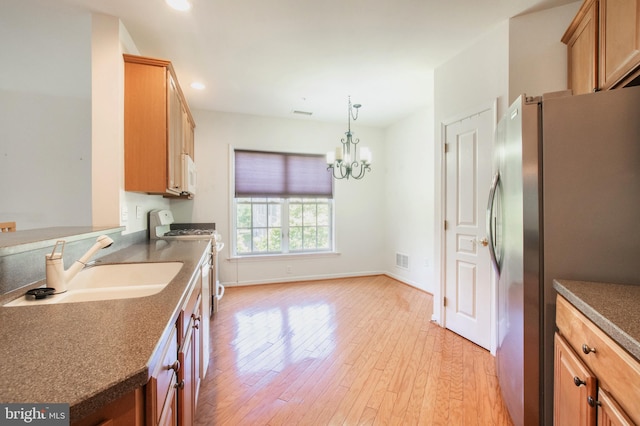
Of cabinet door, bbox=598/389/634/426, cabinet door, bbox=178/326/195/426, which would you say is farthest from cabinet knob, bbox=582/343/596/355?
cabinet door, bbox=178/326/195/426

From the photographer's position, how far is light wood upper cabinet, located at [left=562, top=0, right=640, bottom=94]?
137cm

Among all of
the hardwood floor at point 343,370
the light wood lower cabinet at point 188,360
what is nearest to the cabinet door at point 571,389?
the hardwood floor at point 343,370

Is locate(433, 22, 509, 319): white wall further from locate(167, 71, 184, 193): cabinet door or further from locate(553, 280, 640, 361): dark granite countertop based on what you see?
locate(167, 71, 184, 193): cabinet door

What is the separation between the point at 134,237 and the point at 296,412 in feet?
6.45

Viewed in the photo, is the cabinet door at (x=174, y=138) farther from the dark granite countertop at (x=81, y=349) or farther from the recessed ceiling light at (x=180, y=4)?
the dark granite countertop at (x=81, y=349)

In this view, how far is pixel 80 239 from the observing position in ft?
4.81

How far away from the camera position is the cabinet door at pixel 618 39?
4.42 feet

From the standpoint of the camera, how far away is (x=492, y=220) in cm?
183

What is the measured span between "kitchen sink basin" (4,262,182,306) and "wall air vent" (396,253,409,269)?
3595 millimetres

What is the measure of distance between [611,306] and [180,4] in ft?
9.33

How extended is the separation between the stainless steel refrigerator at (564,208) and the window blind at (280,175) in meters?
3.35

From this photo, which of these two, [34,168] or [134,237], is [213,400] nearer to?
[134,237]

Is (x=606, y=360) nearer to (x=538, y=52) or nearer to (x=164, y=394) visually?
(x=164, y=394)

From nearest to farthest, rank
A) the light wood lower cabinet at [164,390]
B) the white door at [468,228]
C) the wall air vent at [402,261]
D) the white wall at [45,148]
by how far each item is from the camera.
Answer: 1. the light wood lower cabinet at [164,390]
2. the white door at [468,228]
3. the white wall at [45,148]
4. the wall air vent at [402,261]
